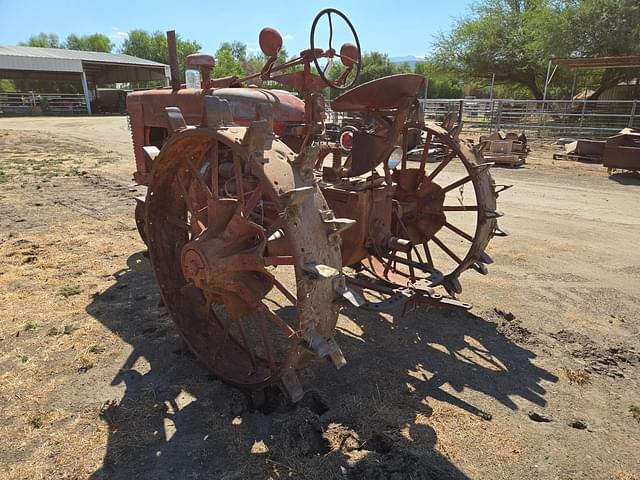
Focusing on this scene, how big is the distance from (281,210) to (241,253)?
1.78 ft

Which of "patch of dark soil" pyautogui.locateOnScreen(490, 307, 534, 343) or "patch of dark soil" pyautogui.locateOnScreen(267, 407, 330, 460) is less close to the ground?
"patch of dark soil" pyautogui.locateOnScreen(267, 407, 330, 460)

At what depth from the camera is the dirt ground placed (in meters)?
2.46

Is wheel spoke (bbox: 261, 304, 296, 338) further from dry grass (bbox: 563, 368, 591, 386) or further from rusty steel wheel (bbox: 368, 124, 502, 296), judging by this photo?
dry grass (bbox: 563, 368, 591, 386)

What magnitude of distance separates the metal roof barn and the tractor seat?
29.2m

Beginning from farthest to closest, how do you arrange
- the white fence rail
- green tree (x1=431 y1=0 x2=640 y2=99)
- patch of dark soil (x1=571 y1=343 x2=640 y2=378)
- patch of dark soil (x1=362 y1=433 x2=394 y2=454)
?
the white fence rail < green tree (x1=431 y1=0 x2=640 y2=99) < patch of dark soil (x1=571 y1=343 x2=640 y2=378) < patch of dark soil (x1=362 y1=433 x2=394 y2=454)

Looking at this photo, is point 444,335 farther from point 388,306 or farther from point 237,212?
point 237,212

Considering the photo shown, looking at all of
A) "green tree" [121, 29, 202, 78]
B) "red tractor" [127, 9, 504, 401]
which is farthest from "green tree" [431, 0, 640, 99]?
"green tree" [121, 29, 202, 78]

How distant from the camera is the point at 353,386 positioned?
10.2 ft

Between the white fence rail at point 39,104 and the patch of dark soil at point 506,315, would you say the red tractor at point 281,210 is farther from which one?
the white fence rail at point 39,104

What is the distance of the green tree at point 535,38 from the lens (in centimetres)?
1970

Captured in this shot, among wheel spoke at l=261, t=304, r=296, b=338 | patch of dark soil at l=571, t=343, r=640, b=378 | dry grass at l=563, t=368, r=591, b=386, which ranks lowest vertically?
dry grass at l=563, t=368, r=591, b=386

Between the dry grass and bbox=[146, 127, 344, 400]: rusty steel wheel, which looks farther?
the dry grass

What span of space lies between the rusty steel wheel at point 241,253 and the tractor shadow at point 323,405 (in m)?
0.27

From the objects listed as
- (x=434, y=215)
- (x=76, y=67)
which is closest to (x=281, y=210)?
(x=434, y=215)
